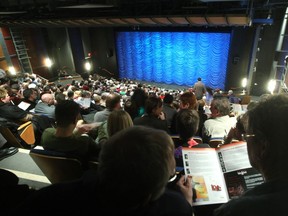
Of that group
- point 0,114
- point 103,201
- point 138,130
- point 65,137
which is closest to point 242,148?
point 138,130

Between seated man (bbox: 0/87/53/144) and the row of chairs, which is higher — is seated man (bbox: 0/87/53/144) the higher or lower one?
the lower one

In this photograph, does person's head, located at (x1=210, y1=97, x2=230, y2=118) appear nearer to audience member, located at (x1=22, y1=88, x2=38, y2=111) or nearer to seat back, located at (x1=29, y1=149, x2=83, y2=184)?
seat back, located at (x1=29, y1=149, x2=83, y2=184)

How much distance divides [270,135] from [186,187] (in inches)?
24.6

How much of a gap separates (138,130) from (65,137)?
1.50 m

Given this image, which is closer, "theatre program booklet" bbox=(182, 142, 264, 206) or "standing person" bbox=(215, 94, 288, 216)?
"standing person" bbox=(215, 94, 288, 216)

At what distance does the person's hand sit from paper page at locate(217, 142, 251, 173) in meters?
0.33

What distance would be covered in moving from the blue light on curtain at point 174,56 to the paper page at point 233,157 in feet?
34.4

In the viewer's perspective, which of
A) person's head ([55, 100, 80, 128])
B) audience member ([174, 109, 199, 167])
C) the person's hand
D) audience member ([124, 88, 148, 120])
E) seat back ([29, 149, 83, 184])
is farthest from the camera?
audience member ([124, 88, 148, 120])

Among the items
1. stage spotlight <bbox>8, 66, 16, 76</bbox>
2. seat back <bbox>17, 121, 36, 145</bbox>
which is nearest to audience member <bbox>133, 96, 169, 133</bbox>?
seat back <bbox>17, 121, 36, 145</bbox>

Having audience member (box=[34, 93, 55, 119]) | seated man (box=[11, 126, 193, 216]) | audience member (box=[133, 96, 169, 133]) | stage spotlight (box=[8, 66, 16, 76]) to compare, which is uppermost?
seated man (box=[11, 126, 193, 216])

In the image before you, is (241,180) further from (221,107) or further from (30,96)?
(30,96)

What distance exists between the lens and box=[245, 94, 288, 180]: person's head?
0.86 metres

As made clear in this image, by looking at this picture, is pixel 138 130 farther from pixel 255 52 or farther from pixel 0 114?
pixel 255 52

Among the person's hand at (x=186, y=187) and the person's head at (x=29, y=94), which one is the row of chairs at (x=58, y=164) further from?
the person's head at (x=29, y=94)
